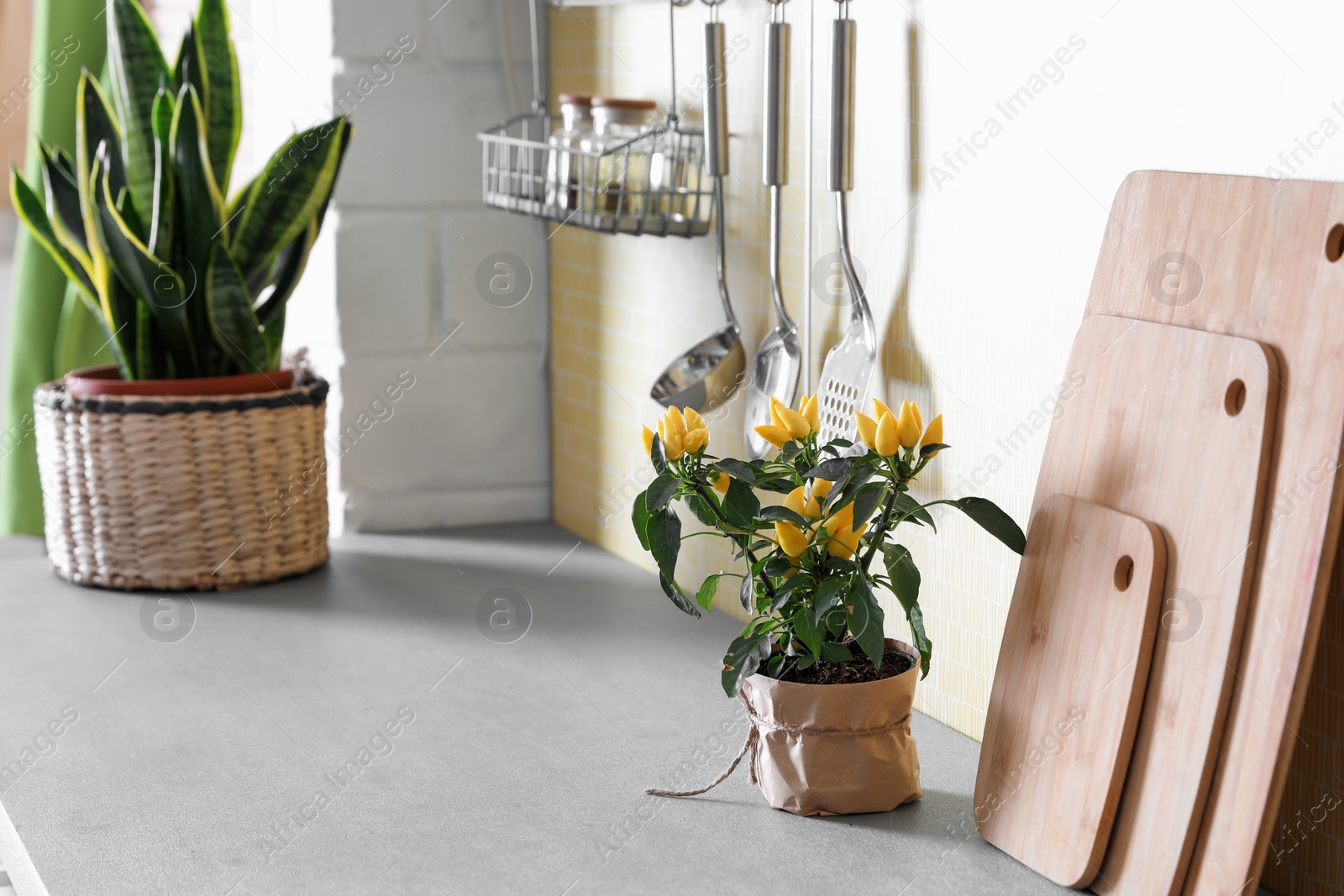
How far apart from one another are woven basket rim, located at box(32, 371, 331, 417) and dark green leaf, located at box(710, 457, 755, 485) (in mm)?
641

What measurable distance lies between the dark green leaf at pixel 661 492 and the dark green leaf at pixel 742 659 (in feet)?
0.30

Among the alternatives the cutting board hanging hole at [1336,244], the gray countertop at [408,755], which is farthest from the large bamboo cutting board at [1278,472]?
the gray countertop at [408,755]

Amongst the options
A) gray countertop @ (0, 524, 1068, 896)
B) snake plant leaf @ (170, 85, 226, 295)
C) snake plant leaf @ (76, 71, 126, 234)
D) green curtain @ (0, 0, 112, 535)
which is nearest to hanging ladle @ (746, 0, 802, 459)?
gray countertop @ (0, 524, 1068, 896)

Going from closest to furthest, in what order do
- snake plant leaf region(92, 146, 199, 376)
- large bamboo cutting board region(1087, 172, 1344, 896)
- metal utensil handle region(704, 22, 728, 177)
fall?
large bamboo cutting board region(1087, 172, 1344, 896), metal utensil handle region(704, 22, 728, 177), snake plant leaf region(92, 146, 199, 376)

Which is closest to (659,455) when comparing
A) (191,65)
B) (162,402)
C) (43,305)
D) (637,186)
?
(637,186)

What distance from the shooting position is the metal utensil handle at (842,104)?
980mm

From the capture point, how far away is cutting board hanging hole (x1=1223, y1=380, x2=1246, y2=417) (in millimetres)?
674

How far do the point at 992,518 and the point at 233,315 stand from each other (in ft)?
2.61

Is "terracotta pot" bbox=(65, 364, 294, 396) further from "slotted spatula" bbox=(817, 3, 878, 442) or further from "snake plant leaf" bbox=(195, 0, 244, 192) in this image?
"slotted spatula" bbox=(817, 3, 878, 442)

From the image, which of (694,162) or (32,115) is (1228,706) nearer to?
(694,162)

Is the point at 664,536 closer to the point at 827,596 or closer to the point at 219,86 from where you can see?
the point at 827,596

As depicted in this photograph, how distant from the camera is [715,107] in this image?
1134 millimetres

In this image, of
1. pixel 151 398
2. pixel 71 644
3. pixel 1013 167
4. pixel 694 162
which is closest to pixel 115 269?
pixel 151 398

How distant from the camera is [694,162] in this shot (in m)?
1.25
